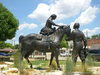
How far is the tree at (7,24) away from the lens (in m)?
46.4

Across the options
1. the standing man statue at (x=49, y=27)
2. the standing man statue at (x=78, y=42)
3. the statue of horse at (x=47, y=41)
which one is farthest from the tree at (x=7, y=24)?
the standing man statue at (x=78, y=42)

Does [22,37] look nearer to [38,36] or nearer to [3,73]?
[38,36]

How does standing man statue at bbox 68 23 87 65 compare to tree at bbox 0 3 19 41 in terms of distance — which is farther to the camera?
tree at bbox 0 3 19 41

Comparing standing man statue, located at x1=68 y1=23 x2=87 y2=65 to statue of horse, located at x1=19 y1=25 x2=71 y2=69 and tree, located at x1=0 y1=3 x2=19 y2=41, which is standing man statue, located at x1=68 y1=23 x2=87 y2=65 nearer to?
statue of horse, located at x1=19 y1=25 x2=71 y2=69

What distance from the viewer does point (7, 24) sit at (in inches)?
1885

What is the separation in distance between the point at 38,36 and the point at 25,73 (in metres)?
3.29

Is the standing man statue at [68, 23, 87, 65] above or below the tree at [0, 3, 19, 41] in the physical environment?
below

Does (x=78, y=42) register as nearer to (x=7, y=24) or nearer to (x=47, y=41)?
(x=47, y=41)

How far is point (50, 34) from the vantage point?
1448 centimetres

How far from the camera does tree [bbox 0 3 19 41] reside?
1827 inches

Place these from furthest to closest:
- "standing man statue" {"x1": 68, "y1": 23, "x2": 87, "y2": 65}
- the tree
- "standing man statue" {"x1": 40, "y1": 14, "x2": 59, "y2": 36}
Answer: the tree < "standing man statue" {"x1": 40, "y1": 14, "x2": 59, "y2": 36} < "standing man statue" {"x1": 68, "y1": 23, "x2": 87, "y2": 65}

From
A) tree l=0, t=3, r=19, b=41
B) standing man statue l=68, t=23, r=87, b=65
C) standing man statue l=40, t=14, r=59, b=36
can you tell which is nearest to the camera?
standing man statue l=68, t=23, r=87, b=65

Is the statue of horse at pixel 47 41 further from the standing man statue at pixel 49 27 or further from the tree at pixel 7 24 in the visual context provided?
the tree at pixel 7 24

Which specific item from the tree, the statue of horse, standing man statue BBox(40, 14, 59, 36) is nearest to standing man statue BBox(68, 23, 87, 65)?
the statue of horse
